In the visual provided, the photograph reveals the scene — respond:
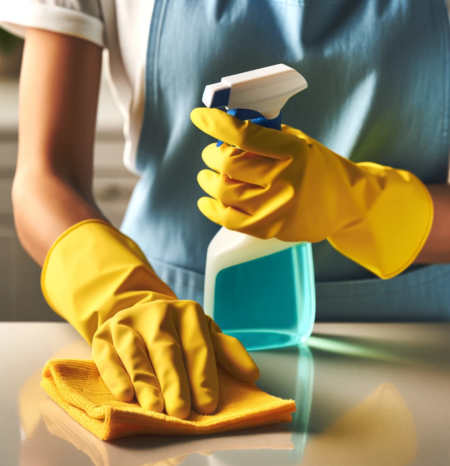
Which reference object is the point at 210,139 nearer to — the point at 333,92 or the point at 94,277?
the point at 333,92

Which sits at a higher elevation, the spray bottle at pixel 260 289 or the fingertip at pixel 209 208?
the fingertip at pixel 209 208

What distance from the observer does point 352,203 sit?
2.10 ft

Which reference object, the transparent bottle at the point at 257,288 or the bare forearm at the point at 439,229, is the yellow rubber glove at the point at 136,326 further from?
the bare forearm at the point at 439,229

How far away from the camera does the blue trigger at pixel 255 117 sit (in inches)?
20.0

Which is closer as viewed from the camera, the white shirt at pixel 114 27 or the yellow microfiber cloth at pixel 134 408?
the yellow microfiber cloth at pixel 134 408

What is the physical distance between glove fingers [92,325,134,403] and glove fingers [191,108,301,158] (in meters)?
0.20

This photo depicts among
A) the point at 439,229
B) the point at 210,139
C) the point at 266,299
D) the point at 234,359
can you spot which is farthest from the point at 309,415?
the point at 210,139

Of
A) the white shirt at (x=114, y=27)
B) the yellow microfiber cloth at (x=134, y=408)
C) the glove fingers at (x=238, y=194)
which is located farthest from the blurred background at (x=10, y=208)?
the yellow microfiber cloth at (x=134, y=408)

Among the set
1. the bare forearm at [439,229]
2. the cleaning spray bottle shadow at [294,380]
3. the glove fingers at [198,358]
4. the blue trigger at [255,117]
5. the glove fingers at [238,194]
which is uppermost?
the blue trigger at [255,117]

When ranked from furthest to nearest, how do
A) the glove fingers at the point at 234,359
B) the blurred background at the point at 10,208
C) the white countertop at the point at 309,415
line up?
1. the blurred background at the point at 10,208
2. the glove fingers at the point at 234,359
3. the white countertop at the point at 309,415

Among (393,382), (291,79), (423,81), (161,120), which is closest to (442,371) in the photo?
(393,382)

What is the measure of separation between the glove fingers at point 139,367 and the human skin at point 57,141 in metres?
0.30

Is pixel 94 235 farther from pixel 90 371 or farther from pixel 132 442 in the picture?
pixel 132 442

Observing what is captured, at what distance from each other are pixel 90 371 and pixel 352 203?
337mm
